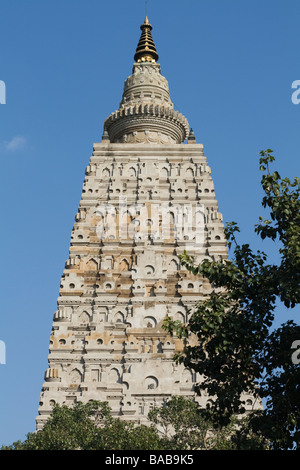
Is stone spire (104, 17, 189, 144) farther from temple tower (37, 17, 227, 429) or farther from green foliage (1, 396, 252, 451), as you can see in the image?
green foliage (1, 396, 252, 451)

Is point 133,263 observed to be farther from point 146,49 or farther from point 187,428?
point 146,49

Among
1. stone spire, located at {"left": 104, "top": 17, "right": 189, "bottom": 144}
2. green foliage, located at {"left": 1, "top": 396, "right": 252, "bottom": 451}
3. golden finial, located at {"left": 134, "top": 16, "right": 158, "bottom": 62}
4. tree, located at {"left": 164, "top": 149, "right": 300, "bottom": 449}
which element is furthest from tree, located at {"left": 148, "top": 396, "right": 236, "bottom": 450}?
golden finial, located at {"left": 134, "top": 16, "right": 158, "bottom": 62}

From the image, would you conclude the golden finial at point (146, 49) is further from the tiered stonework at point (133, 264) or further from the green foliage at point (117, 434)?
the green foliage at point (117, 434)

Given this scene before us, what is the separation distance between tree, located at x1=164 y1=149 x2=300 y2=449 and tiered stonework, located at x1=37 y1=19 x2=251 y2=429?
21.5m

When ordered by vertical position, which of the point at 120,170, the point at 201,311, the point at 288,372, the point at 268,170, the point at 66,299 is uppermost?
the point at 120,170

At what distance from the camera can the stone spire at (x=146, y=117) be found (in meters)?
58.5

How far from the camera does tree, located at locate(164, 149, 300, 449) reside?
65.3ft

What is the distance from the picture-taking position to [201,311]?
2073cm

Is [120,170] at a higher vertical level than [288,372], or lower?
higher

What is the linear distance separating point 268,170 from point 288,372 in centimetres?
654
